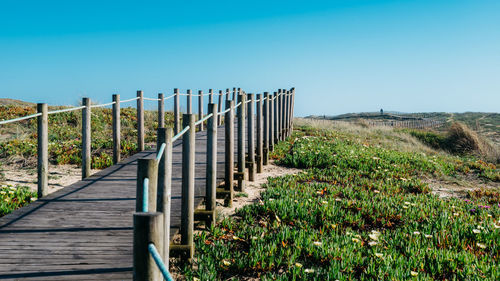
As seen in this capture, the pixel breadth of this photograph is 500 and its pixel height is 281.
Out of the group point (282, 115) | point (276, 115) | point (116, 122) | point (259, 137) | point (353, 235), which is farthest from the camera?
point (282, 115)

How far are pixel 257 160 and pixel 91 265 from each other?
6.56 meters

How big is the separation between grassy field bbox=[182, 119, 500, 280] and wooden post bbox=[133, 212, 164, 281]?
2155 millimetres

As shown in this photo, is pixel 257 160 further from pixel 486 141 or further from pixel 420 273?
pixel 486 141

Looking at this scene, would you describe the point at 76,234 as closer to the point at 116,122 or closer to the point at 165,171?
the point at 165,171

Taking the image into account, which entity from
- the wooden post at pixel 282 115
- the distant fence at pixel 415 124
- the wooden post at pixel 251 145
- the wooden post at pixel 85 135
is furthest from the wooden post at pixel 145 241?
the distant fence at pixel 415 124

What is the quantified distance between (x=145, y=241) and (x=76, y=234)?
285 centimetres

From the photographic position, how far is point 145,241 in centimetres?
177

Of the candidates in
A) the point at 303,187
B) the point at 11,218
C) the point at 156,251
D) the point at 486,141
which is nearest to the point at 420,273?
the point at 156,251

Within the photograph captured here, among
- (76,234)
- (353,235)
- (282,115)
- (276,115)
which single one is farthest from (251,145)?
(282,115)

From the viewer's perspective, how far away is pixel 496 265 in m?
4.59

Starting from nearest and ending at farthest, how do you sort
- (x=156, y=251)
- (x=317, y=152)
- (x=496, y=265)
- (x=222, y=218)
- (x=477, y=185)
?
(x=156, y=251), (x=496, y=265), (x=222, y=218), (x=477, y=185), (x=317, y=152)

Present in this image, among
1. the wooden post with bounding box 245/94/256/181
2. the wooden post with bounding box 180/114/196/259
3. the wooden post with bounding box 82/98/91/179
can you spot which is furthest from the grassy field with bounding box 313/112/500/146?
the wooden post with bounding box 180/114/196/259

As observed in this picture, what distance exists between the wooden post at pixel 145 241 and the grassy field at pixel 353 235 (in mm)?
2155

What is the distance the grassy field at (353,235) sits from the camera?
13.8 ft
